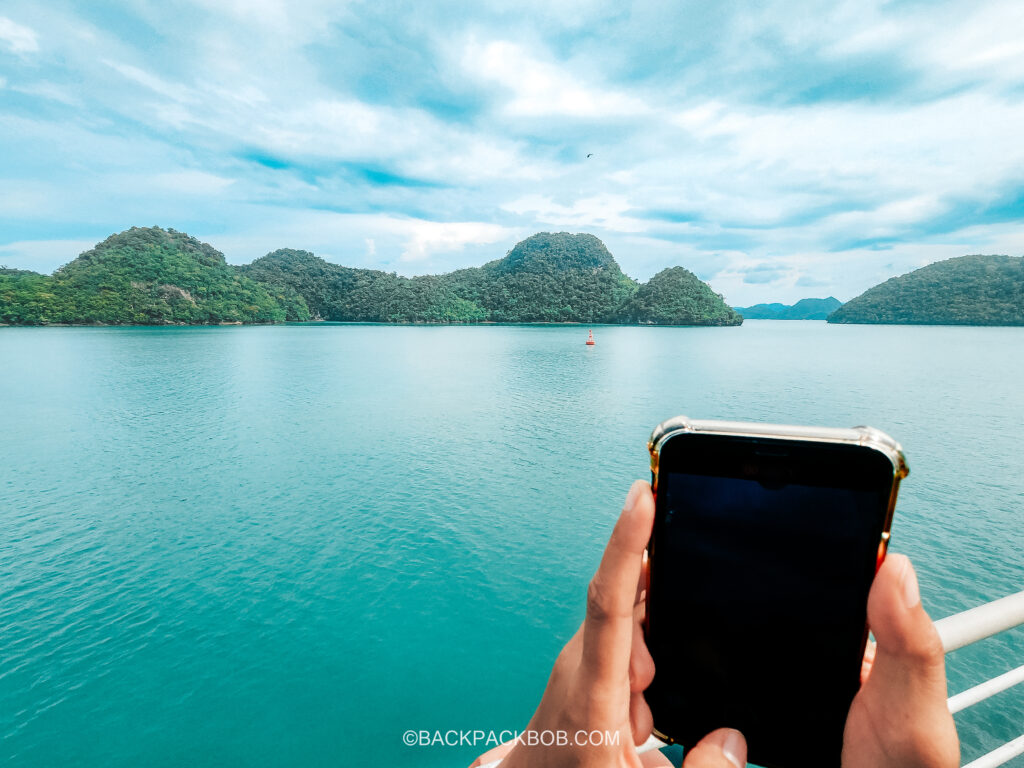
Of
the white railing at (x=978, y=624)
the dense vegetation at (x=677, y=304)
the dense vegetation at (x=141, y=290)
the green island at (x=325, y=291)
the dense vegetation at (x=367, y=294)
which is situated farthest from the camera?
the dense vegetation at (x=367, y=294)

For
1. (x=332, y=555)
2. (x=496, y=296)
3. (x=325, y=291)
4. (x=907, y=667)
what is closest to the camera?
(x=907, y=667)

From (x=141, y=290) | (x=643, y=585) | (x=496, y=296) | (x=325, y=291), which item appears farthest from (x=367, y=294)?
(x=643, y=585)

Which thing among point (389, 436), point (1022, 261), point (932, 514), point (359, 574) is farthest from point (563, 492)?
point (1022, 261)

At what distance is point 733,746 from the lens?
1.03 metres

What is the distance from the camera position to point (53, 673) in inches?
353

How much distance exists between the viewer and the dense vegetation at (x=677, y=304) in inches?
5157

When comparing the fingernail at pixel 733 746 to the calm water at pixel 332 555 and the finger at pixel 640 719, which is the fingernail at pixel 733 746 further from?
the calm water at pixel 332 555

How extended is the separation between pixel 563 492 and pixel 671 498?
1638 centimetres

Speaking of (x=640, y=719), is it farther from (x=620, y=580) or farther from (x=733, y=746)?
(x=620, y=580)

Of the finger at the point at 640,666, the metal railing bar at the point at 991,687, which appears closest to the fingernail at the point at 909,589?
the finger at the point at 640,666

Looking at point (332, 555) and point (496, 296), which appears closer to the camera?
point (332, 555)

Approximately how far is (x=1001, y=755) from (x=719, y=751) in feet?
4.34

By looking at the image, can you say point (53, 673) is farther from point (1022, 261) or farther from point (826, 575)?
point (1022, 261)

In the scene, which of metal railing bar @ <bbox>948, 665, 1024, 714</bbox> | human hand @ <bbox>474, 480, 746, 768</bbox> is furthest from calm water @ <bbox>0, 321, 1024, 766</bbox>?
human hand @ <bbox>474, 480, 746, 768</bbox>
